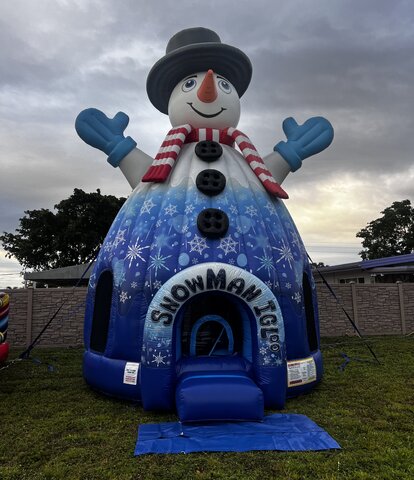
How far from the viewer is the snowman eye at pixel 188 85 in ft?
24.1

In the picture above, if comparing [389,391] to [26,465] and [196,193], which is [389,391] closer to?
[196,193]

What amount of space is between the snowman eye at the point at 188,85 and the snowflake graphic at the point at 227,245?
3.01 m

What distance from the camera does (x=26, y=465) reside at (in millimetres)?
3979

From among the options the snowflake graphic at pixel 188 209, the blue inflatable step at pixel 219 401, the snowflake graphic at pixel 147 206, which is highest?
the snowflake graphic at pixel 147 206

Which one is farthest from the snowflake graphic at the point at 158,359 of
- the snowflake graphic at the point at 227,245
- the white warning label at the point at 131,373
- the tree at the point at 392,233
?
the tree at the point at 392,233

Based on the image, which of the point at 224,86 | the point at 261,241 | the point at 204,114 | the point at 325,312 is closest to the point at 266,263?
the point at 261,241

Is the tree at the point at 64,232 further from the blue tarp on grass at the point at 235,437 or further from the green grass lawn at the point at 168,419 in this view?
the blue tarp on grass at the point at 235,437

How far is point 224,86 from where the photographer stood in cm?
750

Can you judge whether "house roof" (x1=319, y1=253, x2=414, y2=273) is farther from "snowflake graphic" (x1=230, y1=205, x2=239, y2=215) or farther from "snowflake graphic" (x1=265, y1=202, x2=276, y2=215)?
"snowflake graphic" (x1=230, y1=205, x2=239, y2=215)

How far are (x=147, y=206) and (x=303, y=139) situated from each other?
329cm

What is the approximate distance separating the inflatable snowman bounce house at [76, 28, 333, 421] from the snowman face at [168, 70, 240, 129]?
0.06 ft

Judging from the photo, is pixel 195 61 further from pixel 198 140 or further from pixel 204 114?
pixel 198 140

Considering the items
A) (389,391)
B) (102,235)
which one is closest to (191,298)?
(389,391)

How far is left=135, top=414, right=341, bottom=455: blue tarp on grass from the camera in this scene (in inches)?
167
